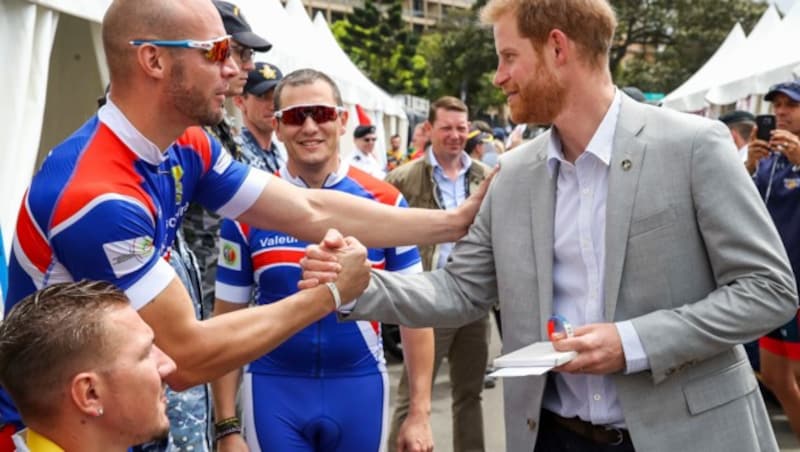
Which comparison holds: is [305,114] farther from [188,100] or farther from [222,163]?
[188,100]

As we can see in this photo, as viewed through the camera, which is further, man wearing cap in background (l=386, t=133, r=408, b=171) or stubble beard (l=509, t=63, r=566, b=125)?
man wearing cap in background (l=386, t=133, r=408, b=171)

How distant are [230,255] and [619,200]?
1.68 m

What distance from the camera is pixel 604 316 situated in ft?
7.46

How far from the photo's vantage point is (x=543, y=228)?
93.8 inches

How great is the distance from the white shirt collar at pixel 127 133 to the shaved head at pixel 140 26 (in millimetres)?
110

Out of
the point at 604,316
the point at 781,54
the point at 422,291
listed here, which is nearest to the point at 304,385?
the point at 422,291

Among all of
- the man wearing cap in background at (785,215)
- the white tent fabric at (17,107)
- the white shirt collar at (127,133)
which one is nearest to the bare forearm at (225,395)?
the white shirt collar at (127,133)

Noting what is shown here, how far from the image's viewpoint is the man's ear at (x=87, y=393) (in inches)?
70.3

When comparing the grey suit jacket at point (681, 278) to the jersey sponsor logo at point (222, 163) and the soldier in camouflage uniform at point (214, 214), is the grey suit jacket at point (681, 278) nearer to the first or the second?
the jersey sponsor logo at point (222, 163)

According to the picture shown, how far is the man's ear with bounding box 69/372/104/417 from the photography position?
1785 mm

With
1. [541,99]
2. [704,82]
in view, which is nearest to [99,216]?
[541,99]

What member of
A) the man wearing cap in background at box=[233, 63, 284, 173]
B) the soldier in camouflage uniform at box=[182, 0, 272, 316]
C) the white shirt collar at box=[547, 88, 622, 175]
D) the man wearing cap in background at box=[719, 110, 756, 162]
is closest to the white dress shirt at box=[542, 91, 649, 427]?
the white shirt collar at box=[547, 88, 622, 175]

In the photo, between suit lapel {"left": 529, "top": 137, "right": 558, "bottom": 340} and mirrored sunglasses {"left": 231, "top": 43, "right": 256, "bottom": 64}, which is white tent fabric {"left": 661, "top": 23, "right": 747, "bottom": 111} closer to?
mirrored sunglasses {"left": 231, "top": 43, "right": 256, "bottom": 64}

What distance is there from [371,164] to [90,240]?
9665mm
